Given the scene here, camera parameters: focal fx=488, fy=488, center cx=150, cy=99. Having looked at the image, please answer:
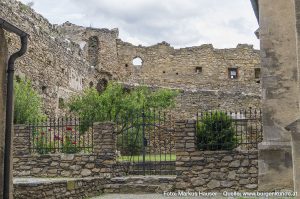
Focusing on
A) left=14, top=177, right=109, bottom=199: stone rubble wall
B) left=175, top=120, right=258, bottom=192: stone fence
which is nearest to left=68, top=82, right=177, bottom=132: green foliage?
left=175, top=120, right=258, bottom=192: stone fence

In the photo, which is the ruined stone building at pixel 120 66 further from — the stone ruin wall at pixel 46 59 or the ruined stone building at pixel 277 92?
the ruined stone building at pixel 277 92

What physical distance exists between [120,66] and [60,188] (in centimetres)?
2787

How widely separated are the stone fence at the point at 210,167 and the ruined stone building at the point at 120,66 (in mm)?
8349

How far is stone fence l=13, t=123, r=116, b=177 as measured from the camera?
13773 millimetres

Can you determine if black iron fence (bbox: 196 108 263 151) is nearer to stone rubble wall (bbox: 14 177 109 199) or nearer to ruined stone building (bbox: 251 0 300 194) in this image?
ruined stone building (bbox: 251 0 300 194)

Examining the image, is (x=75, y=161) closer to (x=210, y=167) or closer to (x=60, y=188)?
(x=60, y=188)

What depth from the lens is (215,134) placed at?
13.3m

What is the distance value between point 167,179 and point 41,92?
9.70 m

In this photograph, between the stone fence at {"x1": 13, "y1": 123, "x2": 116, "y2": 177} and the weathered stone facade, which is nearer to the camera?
the weathered stone facade

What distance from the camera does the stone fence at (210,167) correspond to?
12.6 m

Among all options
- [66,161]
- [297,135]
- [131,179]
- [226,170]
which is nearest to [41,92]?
[66,161]

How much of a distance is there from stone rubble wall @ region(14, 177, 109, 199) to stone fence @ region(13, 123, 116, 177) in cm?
59

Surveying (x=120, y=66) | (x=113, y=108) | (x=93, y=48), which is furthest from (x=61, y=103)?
(x=120, y=66)

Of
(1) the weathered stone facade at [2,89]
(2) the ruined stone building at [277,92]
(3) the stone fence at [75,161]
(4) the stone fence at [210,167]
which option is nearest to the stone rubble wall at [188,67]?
(3) the stone fence at [75,161]
